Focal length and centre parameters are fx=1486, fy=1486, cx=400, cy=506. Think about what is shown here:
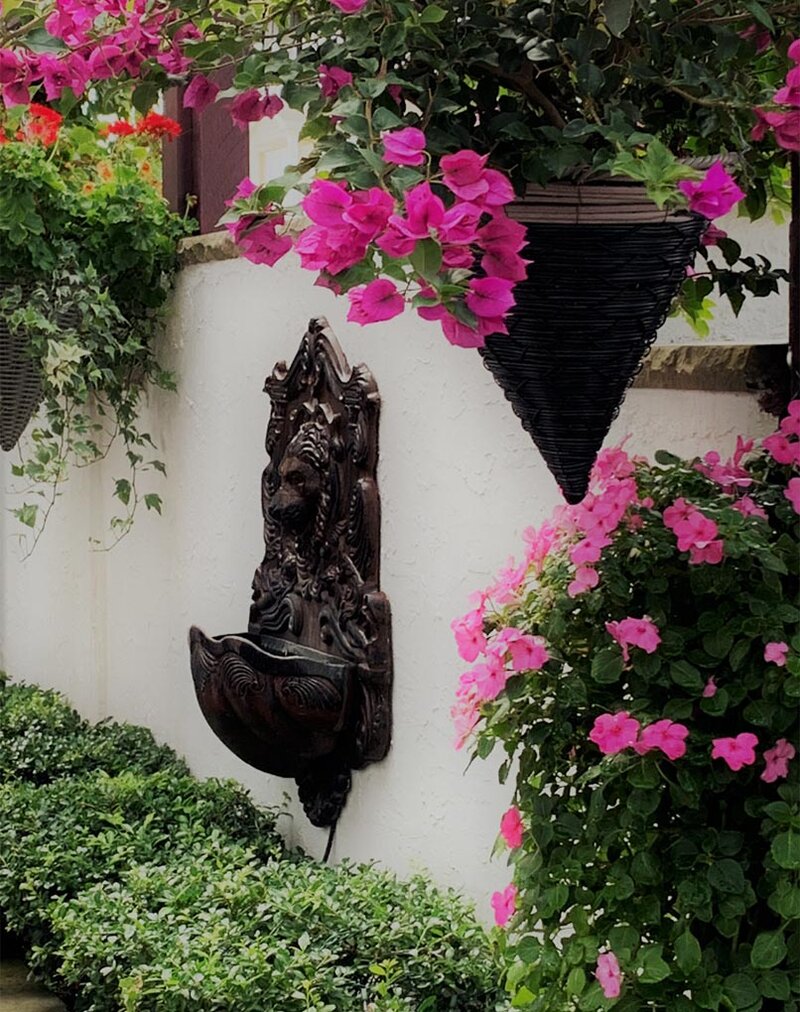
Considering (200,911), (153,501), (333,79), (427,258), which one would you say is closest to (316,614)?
(200,911)

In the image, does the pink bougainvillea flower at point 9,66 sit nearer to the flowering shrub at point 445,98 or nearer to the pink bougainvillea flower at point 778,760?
the flowering shrub at point 445,98

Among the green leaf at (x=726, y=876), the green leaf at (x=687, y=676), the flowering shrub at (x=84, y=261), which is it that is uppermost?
the flowering shrub at (x=84, y=261)

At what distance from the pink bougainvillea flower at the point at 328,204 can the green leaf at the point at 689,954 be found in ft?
2.98

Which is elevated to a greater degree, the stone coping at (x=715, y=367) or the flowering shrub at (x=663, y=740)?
the stone coping at (x=715, y=367)

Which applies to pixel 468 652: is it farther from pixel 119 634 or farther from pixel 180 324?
pixel 119 634

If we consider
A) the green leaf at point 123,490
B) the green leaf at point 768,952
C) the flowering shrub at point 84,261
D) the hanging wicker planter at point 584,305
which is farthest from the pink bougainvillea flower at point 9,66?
the green leaf at point 123,490

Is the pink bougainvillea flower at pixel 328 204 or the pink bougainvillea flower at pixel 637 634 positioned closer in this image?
the pink bougainvillea flower at pixel 328 204

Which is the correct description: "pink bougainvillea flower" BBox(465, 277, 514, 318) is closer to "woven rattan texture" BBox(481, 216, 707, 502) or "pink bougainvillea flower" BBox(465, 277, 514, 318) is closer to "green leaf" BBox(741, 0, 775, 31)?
"woven rattan texture" BBox(481, 216, 707, 502)

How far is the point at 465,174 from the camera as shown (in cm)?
145

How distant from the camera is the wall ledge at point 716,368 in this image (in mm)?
2137

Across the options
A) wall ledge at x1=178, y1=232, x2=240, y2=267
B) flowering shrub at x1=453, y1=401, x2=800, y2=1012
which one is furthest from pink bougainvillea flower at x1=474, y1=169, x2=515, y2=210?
wall ledge at x1=178, y1=232, x2=240, y2=267

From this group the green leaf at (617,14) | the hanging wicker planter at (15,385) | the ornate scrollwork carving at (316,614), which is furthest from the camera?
the hanging wicker planter at (15,385)

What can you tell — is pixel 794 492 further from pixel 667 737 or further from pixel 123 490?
pixel 123 490

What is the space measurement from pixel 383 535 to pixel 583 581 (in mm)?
1502
